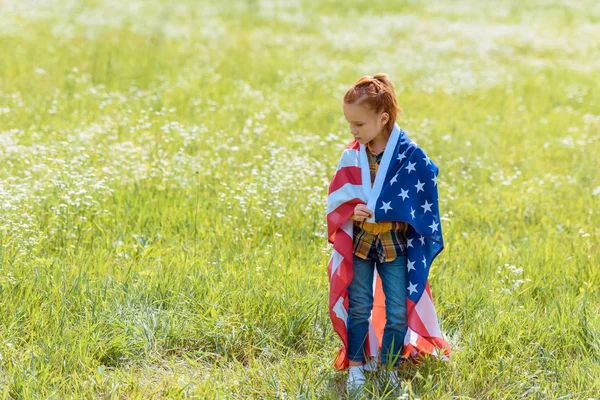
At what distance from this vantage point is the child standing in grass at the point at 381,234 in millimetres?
3816

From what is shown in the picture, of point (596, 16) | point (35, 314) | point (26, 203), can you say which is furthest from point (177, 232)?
point (596, 16)

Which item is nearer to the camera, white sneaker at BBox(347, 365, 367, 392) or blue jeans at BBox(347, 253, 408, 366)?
white sneaker at BBox(347, 365, 367, 392)

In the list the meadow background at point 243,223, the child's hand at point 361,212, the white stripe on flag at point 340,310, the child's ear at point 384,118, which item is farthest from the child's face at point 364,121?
the meadow background at point 243,223

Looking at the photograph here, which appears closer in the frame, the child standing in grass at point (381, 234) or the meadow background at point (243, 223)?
the child standing in grass at point (381, 234)

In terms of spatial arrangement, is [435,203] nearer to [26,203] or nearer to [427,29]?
[26,203]

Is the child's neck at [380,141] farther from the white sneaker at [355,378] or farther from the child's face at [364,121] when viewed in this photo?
the white sneaker at [355,378]

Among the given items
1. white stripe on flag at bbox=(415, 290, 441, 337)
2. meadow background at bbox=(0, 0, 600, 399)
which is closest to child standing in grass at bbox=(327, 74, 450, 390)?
white stripe on flag at bbox=(415, 290, 441, 337)

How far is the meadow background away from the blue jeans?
0.67ft

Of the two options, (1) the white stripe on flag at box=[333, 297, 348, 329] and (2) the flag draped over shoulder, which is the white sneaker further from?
(1) the white stripe on flag at box=[333, 297, 348, 329]

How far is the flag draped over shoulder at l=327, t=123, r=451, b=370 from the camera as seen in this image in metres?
3.83

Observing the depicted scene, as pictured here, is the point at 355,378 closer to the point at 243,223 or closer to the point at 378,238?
the point at 378,238

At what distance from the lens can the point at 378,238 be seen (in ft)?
13.0

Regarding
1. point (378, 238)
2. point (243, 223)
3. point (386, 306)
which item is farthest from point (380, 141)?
point (243, 223)

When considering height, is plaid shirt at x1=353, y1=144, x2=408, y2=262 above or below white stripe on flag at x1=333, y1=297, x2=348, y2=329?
above
